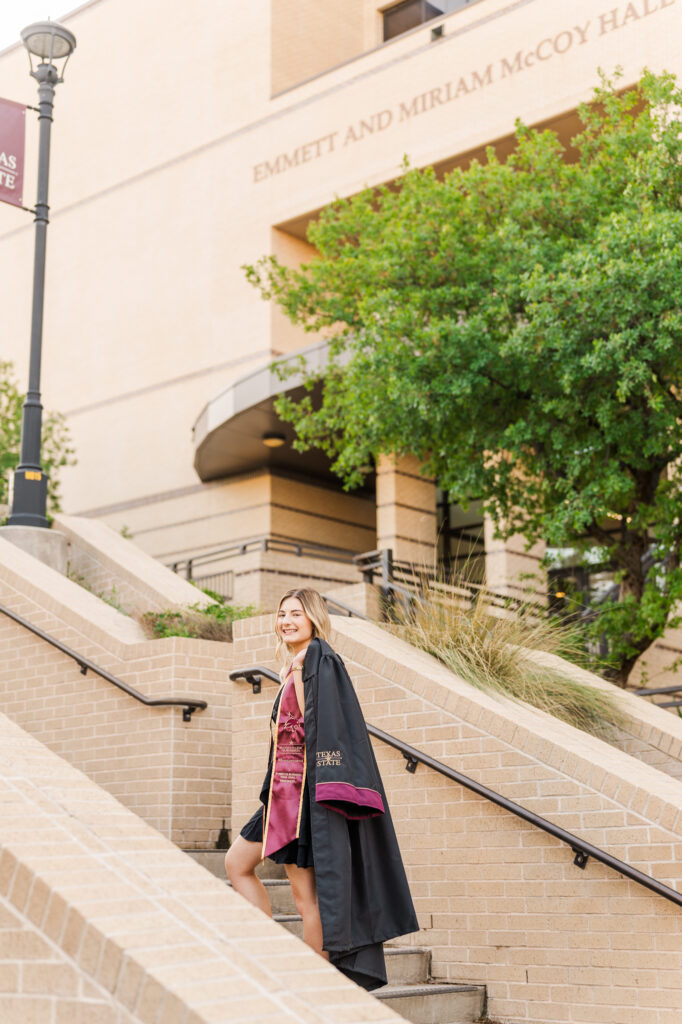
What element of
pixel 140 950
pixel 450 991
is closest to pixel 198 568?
pixel 450 991

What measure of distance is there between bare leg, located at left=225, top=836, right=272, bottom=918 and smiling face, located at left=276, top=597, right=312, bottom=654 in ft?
2.70

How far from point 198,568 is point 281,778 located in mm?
16917

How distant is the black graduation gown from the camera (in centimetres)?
412

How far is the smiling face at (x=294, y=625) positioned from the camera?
4.58m

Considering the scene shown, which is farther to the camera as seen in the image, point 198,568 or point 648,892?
point 198,568

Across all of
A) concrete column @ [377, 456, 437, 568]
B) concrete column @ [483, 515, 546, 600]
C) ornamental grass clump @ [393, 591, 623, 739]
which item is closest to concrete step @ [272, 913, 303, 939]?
ornamental grass clump @ [393, 591, 623, 739]

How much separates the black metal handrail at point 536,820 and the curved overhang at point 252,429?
1047 cm

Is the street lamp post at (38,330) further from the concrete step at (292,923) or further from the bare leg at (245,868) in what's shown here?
the bare leg at (245,868)

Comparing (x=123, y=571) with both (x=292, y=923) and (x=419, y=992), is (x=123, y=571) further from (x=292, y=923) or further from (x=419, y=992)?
(x=419, y=992)

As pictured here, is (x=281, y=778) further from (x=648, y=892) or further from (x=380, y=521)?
(x=380, y=521)

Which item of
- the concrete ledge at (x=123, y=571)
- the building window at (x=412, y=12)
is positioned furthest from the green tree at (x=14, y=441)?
the building window at (x=412, y=12)

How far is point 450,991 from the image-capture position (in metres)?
5.31

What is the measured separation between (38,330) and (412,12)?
15629 millimetres

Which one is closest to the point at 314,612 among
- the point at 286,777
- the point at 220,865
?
the point at 286,777
